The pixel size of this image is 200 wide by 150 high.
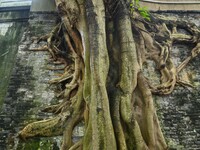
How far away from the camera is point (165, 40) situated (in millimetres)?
5418

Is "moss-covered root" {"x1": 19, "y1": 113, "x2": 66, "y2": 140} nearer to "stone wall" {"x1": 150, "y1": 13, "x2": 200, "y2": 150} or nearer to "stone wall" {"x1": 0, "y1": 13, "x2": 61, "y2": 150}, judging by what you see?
"stone wall" {"x1": 0, "y1": 13, "x2": 61, "y2": 150}

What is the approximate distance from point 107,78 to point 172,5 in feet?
11.6

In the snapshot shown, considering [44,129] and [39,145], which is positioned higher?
[44,129]

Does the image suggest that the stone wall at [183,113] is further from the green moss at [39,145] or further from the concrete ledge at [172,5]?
the concrete ledge at [172,5]

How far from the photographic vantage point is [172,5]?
6.59 metres

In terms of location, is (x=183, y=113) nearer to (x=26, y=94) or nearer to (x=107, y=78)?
(x=107, y=78)

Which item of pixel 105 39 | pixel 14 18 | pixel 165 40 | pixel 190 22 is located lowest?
pixel 105 39

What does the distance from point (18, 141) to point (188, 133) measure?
2404mm

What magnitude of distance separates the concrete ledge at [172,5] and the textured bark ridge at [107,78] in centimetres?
124

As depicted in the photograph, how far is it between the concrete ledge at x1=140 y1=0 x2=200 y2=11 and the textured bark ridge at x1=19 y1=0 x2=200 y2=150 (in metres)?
1.24

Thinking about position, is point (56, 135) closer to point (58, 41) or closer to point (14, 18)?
point (58, 41)

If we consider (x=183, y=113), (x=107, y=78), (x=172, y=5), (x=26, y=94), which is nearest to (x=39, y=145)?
(x=26, y=94)

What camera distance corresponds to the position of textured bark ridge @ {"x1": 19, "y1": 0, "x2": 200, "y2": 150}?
3.34m

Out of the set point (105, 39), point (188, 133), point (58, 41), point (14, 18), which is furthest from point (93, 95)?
point (14, 18)
